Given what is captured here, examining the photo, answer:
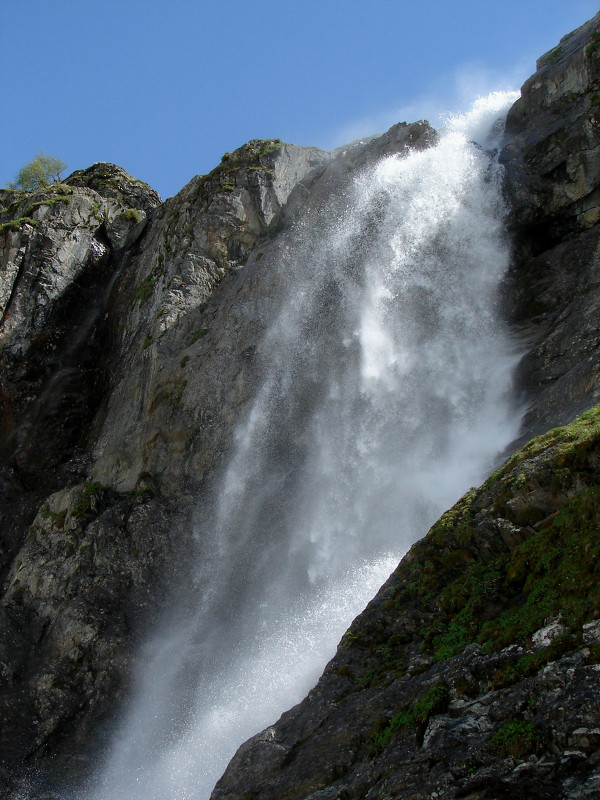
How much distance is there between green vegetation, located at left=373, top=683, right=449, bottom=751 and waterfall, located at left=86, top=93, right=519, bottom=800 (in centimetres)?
545

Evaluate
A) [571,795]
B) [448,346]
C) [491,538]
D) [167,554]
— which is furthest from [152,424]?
[571,795]

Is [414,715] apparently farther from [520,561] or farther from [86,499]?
[86,499]

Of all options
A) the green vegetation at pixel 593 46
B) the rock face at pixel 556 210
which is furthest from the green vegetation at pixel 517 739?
the green vegetation at pixel 593 46

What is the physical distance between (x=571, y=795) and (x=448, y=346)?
53.7 feet

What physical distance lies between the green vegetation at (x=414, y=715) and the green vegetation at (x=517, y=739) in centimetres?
113

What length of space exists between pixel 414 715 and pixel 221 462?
14.4m

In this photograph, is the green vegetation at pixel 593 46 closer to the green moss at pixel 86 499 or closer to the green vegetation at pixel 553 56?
the green vegetation at pixel 553 56

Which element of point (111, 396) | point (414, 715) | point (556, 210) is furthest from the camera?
point (111, 396)

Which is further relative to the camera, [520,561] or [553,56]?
[553,56]

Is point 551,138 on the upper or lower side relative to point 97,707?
upper

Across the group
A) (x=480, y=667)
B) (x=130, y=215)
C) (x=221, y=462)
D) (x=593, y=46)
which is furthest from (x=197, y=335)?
(x=480, y=667)

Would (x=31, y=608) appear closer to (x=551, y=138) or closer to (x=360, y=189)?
(x=360, y=189)

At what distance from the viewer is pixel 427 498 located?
16.8 metres

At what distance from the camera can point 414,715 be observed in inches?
296
